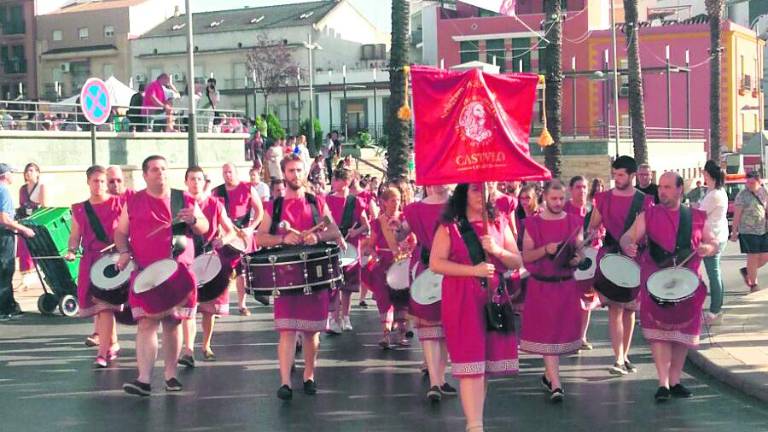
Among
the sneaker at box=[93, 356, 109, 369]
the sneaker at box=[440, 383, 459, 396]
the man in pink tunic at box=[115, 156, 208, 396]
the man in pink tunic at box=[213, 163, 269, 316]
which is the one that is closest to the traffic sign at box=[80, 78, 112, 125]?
the man in pink tunic at box=[213, 163, 269, 316]

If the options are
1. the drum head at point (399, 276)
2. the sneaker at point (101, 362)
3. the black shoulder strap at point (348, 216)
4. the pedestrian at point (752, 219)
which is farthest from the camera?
the pedestrian at point (752, 219)

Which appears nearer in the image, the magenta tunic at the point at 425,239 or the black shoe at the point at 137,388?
the magenta tunic at the point at 425,239

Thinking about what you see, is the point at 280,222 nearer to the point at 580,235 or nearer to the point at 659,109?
the point at 580,235

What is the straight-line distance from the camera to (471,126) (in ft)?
25.0

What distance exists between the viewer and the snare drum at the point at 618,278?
32.0ft

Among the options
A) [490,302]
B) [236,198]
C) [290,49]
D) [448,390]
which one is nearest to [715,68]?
[236,198]

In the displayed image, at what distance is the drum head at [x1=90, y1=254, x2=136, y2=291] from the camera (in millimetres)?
10852

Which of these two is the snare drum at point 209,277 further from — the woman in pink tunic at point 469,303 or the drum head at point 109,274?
the woman in pink tunic at point 469,303

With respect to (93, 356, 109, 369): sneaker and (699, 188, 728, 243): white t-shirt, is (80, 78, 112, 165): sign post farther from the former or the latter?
(699, 188, 728, 243): white t-shirt

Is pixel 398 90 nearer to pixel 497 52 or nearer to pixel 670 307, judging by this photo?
pixel 670 307

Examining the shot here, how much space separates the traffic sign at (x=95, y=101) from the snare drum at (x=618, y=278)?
9.85 metres

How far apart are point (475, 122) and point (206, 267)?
4029 mm

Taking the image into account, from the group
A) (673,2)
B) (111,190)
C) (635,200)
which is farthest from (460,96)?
(673,2)

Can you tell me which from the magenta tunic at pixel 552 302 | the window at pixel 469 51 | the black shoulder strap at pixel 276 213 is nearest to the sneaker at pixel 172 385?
the black shoulder strap at pixel 276 213
